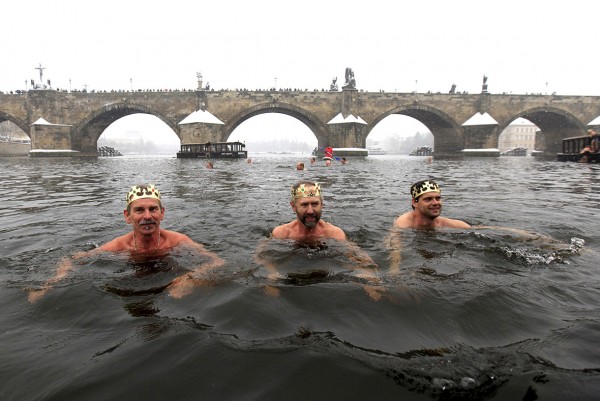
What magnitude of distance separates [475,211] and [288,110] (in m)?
29.0

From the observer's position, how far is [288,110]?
33812 mm

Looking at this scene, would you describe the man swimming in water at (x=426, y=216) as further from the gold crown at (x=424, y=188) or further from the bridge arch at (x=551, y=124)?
the bridge arch at (x=551, y=124)

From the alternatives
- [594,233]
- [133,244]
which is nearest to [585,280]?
[594,233]

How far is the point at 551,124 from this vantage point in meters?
39.1

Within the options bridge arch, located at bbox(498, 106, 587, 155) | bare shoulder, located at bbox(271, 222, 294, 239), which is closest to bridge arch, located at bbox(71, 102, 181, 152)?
bare shoulder, located at bbox(271, 222, 294, 239)

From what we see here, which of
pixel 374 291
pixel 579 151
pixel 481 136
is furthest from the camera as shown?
pixel 481 136

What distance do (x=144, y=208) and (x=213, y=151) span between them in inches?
999

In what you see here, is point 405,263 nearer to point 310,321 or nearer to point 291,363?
point 310,321

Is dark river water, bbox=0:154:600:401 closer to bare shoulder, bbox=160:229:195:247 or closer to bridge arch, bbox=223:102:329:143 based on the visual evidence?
bare shoulder, bbox=160:229:195:247

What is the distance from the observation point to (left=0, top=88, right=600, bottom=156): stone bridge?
30938 millimetres

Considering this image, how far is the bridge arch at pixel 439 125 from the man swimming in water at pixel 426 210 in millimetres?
29282

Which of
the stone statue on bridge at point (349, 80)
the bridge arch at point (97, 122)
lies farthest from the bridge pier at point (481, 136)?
the bridge arch at point (97, 122)

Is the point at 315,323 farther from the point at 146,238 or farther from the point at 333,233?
the point at 146,238

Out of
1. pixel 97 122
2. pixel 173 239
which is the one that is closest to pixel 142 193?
pixel 173 239
